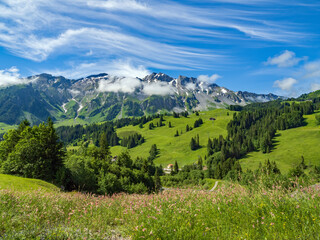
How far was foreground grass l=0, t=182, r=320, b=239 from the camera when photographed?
5938 mm

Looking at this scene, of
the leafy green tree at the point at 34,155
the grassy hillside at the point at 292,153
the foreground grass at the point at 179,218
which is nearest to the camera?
the foreground grass at the point at 179,218

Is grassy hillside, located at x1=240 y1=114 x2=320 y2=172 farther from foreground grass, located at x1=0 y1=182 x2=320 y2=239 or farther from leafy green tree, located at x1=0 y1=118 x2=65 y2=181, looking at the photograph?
foreground grass, located at x1=0 y1=182 x2=320 y2=239

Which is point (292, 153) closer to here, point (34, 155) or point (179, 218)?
point (34, 155)

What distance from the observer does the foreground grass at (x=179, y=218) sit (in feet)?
19.5

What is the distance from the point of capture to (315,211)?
6215 millimetres

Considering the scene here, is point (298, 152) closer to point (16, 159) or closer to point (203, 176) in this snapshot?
point (203, 176)

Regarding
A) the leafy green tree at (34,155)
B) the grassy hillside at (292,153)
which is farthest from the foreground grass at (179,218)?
the grassy hillside at (292,153)

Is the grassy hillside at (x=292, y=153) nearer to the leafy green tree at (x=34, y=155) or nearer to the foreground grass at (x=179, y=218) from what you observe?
the leafy green tree at (x=34, y=155)

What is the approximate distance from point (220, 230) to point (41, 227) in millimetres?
5996

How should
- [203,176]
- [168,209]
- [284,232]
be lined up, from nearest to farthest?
[284,232] < [168,209] < [203,176]

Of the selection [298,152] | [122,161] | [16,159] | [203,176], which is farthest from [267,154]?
[16,159]

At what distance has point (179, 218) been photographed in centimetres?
679

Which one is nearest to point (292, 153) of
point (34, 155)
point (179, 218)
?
point (34, 155)

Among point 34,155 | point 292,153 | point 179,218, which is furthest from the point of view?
point 292,153
